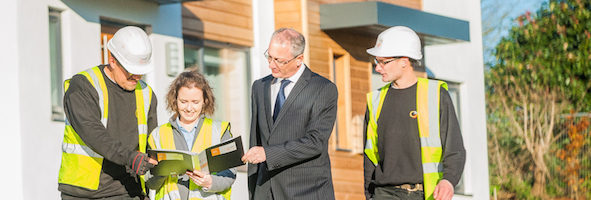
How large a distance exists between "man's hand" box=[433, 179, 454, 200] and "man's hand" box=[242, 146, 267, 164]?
1069mm

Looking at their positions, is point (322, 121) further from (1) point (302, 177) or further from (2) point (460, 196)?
(2) point (460, 196)

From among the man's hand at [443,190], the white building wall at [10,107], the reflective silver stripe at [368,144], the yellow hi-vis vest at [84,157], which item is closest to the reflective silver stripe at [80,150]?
the yellow hi-vis vest at [84,157]

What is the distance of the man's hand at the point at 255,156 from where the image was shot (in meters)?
7.02

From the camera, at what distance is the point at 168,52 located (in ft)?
44.7

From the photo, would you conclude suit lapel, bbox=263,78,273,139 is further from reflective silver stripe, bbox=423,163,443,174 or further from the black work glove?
reflective silver stripe, bbox=423,163,443,174

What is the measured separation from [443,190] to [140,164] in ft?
6.01

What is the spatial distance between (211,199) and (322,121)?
0.88 meters

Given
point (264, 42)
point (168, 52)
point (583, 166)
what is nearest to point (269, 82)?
Answer: point (168, 52)

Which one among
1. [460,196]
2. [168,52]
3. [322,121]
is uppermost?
[168,52]

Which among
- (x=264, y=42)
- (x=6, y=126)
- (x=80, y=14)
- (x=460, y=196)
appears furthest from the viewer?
(x=460, y=196)

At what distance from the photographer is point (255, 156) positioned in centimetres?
704

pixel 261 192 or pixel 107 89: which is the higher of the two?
pixel 107 89

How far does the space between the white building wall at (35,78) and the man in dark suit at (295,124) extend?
4.47 meters

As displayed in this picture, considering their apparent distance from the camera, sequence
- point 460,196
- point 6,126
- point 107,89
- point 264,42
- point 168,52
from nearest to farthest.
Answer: point 107,89
point 6,126
point 168,52
point 264,42
point 460,196
